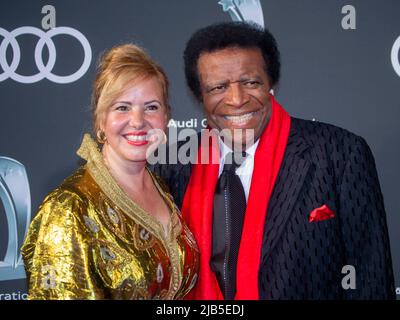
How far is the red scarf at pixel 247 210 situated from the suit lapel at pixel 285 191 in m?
0.02

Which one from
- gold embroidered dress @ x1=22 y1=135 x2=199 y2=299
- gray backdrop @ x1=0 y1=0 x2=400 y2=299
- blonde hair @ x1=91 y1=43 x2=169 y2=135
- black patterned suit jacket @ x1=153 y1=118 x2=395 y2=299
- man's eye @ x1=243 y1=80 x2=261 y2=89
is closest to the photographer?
gold embroidered dress @ x1=22 y1=135 x2=199 y2=299

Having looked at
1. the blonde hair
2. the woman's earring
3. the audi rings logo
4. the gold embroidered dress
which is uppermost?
the audi rings logo

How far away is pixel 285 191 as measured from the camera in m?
2.01

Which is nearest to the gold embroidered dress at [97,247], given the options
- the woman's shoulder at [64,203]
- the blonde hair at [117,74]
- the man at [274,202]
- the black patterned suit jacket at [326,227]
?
the woman's shoulder at [64,203]

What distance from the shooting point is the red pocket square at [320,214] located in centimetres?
196

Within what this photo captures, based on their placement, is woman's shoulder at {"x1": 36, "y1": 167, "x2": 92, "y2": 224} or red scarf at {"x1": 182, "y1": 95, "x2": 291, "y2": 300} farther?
red scarf at {"x1": 182, "y1": 95, "x2": 291, "y2": 300}

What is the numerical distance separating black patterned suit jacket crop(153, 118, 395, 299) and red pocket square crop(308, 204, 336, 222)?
0.04 ft

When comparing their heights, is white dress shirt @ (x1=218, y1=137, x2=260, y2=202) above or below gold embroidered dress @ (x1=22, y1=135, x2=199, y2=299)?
above

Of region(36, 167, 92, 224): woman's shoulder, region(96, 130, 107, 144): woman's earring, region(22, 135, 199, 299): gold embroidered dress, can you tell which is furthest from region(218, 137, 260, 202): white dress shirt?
region(36, 167, 92, 224): woman's shoulder

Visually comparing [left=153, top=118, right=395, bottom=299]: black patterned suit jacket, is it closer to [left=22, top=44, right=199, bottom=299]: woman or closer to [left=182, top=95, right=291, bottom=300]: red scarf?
[left=182, top=95, right=291, bottom=300]: red scarf

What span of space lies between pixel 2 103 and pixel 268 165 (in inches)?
61.6

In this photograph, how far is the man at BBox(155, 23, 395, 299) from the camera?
1.97 meters

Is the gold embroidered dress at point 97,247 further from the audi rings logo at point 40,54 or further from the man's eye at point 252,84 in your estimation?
the audi rings logo at point 40,54
